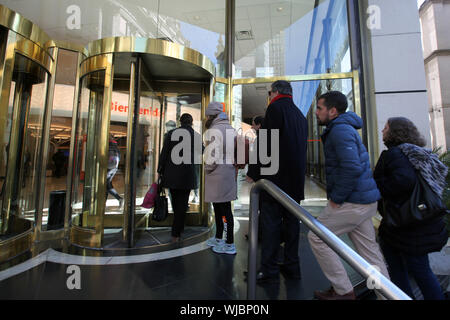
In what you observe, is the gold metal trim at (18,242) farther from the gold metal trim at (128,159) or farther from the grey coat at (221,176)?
the grey coat at (221,176)

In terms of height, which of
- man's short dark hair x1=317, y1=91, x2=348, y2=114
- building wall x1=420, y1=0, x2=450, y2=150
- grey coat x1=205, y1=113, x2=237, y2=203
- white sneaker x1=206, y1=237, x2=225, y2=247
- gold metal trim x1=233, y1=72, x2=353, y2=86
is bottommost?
white sneaker x1=206, y1=237, x2=225, y2=247

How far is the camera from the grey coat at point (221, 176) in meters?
2.66

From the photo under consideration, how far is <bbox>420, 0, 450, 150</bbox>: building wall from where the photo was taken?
10.7m

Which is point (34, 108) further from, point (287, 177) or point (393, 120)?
point (393, 120)

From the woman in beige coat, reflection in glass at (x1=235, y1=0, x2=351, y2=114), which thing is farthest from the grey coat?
reflection in glass at (x1=235, y1=0, x2=351, y2=114)

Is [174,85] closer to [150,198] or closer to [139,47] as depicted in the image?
[139,47]

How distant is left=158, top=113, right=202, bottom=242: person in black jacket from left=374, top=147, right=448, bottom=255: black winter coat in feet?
6.81

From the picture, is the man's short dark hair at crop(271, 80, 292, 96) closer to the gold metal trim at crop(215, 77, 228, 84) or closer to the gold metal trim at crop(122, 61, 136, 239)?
the gold metal trim at crop(122, 61, 136, 239)

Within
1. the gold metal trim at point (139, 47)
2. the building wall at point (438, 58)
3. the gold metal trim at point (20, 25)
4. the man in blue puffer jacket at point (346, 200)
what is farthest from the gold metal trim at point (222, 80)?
the building wall at point (438, 58)

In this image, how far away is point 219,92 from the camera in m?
4.45

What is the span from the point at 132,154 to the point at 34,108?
1.51 m

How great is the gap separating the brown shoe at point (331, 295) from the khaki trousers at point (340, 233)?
0.12 feet

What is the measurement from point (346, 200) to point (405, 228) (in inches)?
17.4
